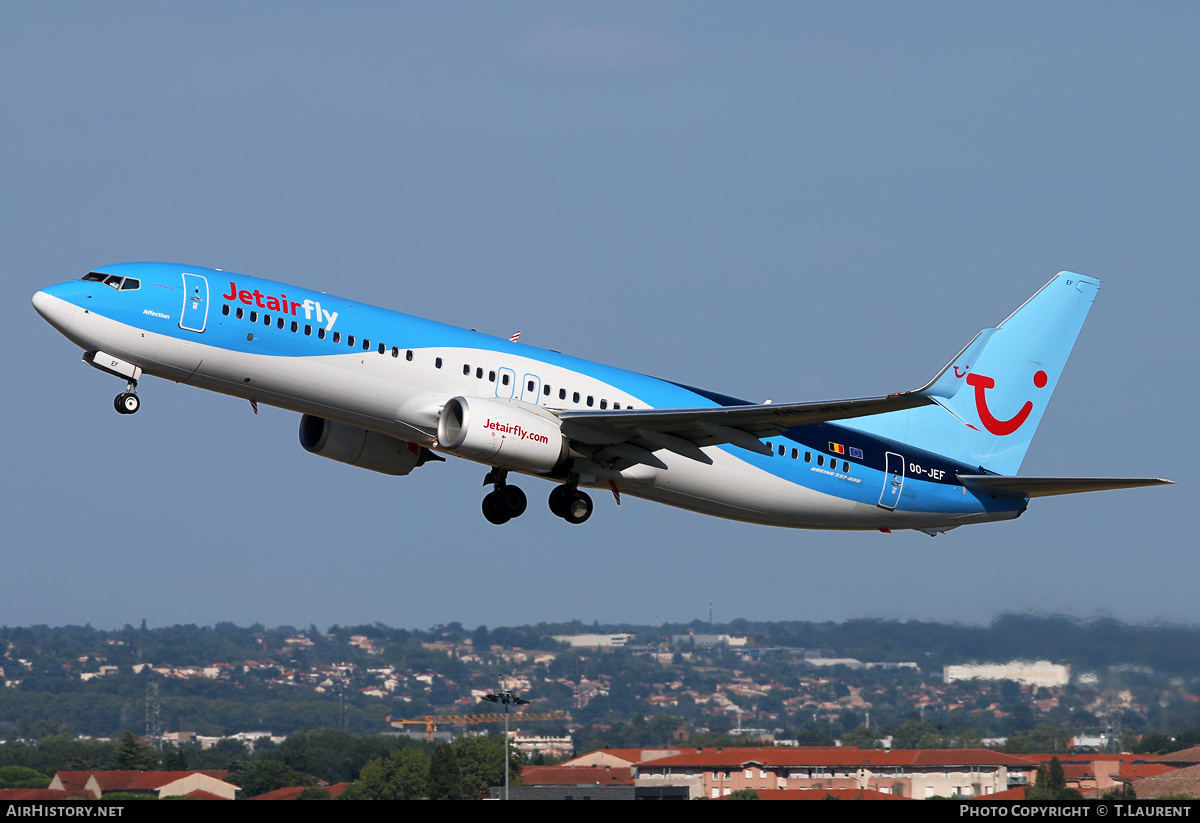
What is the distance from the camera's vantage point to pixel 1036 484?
40156mm

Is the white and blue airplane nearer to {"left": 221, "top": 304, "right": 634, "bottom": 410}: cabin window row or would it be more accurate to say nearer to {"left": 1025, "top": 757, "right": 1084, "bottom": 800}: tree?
{"left": 221, "top": 304, "right": 634, "bottom": 410}: cabin window row

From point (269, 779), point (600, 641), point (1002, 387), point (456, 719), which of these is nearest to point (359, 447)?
point (269, 779)

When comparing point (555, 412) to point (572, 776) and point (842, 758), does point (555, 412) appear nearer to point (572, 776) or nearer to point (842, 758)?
point (572, 776)

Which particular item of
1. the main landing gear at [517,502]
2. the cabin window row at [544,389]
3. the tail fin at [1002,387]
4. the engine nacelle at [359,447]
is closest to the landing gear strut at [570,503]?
the main landing gear at [517,502]

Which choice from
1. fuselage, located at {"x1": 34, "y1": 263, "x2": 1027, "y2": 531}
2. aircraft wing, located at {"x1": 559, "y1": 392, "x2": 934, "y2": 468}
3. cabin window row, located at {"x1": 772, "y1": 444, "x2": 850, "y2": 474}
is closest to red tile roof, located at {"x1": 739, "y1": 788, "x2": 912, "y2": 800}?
fuselage, located at {"x1": 34, "y1": 263, "x2": 1027, "y2": 531}

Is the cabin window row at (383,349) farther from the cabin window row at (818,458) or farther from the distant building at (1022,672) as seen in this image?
the distant building at (1022,672)

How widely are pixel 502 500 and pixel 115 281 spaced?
468 inches

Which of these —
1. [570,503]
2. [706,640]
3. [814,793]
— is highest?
[570,503]

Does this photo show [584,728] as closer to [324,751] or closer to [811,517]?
[324,751]

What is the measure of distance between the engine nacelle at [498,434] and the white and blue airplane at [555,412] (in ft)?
0.16

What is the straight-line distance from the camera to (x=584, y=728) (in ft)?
217

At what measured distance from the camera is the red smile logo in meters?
44.0

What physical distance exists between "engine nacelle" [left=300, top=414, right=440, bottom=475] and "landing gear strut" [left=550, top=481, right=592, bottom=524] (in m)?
4.56

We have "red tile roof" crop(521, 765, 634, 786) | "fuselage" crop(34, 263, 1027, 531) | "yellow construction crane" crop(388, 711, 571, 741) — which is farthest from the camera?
"yellow construction crane" crop(388, 711, 571, 741)
